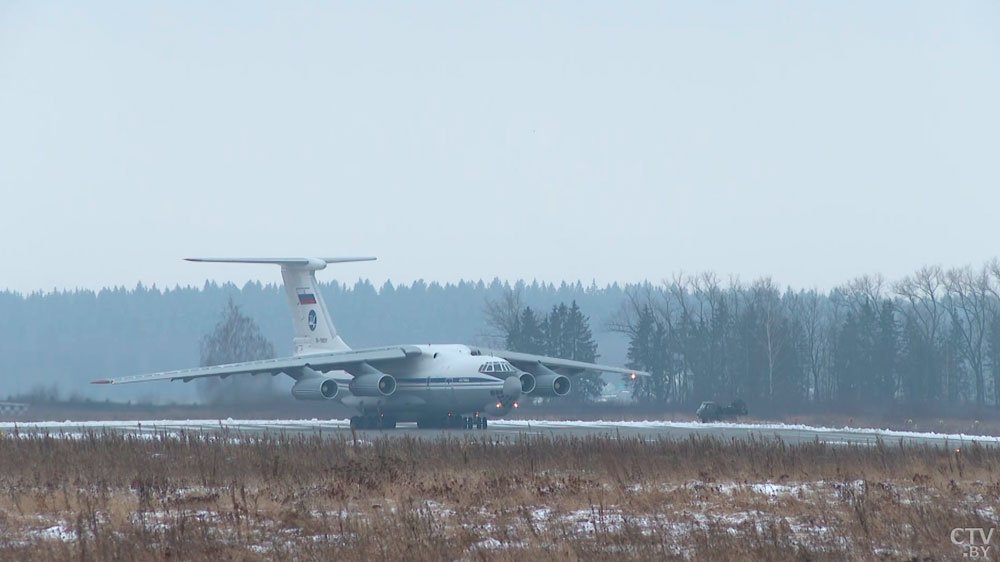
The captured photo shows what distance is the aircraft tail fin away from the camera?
35.9 metres

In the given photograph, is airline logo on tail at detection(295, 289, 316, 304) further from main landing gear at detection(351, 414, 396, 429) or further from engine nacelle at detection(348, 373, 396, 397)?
engine nacelle at detection(348, 373, 396, 397)

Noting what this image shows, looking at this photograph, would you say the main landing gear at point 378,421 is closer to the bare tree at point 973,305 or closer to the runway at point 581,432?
the runway at point 581,432

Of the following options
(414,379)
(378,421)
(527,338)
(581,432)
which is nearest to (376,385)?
(414,379)

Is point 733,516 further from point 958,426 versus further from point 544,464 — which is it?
point 958,426

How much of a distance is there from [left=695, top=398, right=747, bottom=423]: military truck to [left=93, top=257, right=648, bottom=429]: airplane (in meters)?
5.93

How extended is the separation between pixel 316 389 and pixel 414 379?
8.54 ft

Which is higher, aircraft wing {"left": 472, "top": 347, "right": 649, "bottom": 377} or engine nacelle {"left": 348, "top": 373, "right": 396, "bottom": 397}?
aircraft wing {"left": 472, "top": 347, "right": 649, "bottom": 377}

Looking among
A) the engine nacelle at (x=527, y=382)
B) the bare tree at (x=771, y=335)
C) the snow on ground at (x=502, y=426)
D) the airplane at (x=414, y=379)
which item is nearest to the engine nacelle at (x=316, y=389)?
the airplane at (x=414, y=379)

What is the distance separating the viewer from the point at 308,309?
36.2 m

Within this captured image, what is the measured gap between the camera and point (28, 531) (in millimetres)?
10422

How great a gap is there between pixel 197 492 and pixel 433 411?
1944 centimetres

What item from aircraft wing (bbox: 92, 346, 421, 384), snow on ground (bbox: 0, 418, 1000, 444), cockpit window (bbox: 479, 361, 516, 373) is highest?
aircraft wing (bbox: 92, 346, 421, 384)

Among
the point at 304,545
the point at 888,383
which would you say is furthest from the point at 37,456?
the point at 888,383

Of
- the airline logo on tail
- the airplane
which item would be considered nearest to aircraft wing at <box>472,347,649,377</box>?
the airplane
